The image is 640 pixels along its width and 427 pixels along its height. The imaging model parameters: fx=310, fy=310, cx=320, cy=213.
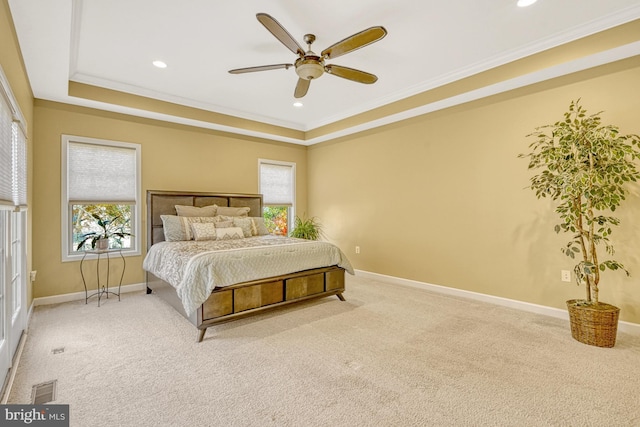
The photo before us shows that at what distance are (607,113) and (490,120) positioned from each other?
3.55 ft

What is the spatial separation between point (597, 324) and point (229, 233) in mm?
4062

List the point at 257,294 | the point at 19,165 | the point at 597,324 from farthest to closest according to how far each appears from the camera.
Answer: the point at 257,294 < the point at 19,165 < the point at 597,324

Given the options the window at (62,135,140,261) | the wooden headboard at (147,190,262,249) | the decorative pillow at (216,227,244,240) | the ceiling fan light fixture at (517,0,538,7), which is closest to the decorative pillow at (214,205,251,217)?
the wooden headboard at (147,190,262,249)

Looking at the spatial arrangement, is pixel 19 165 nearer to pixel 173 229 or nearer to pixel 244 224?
pixel 173 229

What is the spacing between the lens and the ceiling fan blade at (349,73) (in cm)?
288

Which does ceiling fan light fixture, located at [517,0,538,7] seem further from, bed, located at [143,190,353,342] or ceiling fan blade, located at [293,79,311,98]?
bed, located at [143,190,353,342]

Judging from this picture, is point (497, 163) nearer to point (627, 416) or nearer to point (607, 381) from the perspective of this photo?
point (607, 381)

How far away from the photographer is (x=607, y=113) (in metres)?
3.03

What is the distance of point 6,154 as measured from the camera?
2.11 m

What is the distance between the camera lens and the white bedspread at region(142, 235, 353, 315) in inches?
111

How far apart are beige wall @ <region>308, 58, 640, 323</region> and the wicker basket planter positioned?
22.8 inches

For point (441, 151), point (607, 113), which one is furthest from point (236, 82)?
point (607, 113)

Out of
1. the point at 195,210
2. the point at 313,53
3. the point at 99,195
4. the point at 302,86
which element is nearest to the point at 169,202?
the point at 195,210

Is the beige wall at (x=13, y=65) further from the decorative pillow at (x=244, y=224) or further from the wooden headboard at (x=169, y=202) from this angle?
the decorative pillow at (x=244, y=224)
